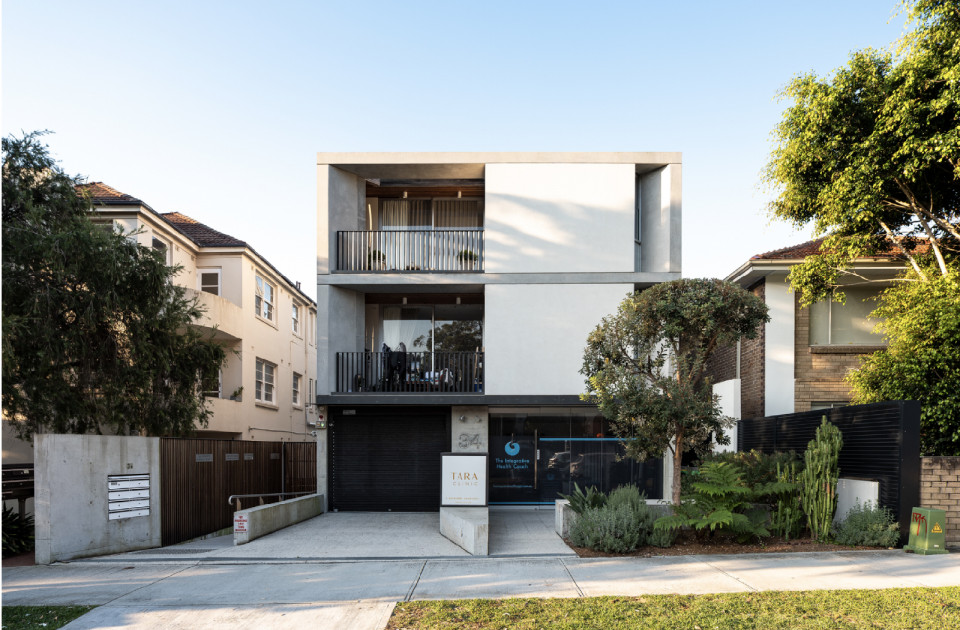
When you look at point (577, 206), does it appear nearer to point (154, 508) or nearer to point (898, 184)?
point (898, 184)

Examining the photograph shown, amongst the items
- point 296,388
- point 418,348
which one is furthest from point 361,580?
point 296,388

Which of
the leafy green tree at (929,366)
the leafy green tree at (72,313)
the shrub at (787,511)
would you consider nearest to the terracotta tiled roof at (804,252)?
the leafy green tree at (929,366)

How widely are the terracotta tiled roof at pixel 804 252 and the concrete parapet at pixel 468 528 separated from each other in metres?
9.68

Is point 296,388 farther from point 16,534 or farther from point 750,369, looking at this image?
point 750,369

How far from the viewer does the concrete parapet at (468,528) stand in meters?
10.5

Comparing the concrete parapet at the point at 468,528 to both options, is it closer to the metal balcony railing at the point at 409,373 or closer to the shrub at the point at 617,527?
the shrub at the point at 617,527

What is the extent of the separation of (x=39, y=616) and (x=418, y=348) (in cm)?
1126

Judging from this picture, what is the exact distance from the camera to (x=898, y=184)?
12969 mm

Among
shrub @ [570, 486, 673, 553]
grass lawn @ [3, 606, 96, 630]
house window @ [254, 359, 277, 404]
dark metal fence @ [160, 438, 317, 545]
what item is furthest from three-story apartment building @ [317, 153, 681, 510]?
grass lawn @ [3, 606, 96, 630]

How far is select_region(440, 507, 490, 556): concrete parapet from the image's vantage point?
10469 millimetres

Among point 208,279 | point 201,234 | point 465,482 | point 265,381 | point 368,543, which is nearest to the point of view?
point 368,543

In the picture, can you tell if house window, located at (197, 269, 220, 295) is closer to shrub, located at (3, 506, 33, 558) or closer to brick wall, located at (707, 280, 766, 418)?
shrub, located at (3, 506, 33, 558)

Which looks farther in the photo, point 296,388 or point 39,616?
point 296,388

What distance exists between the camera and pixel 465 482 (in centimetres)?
1306
